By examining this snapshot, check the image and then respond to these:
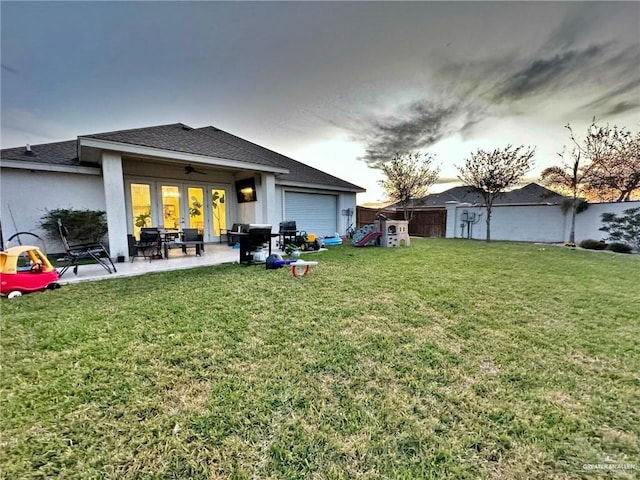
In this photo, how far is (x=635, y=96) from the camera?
8648 mm

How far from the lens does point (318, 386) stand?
6.81 ft

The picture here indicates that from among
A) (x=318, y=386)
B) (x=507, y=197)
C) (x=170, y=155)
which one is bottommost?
(x=318, y=386)

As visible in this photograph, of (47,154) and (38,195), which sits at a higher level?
(47,154)

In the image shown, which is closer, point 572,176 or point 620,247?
point 620,247

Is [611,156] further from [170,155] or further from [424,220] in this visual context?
[170,155]

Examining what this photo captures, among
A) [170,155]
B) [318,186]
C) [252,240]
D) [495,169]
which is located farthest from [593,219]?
[170,155]

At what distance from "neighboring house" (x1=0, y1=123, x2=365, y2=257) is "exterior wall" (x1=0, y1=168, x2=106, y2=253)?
0.02 m

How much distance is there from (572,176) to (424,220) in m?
7.21

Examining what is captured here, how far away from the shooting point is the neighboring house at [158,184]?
6.65m

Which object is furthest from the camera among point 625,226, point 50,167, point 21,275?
point 625,226

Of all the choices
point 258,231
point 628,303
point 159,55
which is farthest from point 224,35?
point 628,303

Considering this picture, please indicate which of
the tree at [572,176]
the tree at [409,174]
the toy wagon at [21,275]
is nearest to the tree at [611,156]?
the tree at [572,176]

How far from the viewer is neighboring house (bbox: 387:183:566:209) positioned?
14227 mm

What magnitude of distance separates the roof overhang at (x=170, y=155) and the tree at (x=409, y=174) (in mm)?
9419
